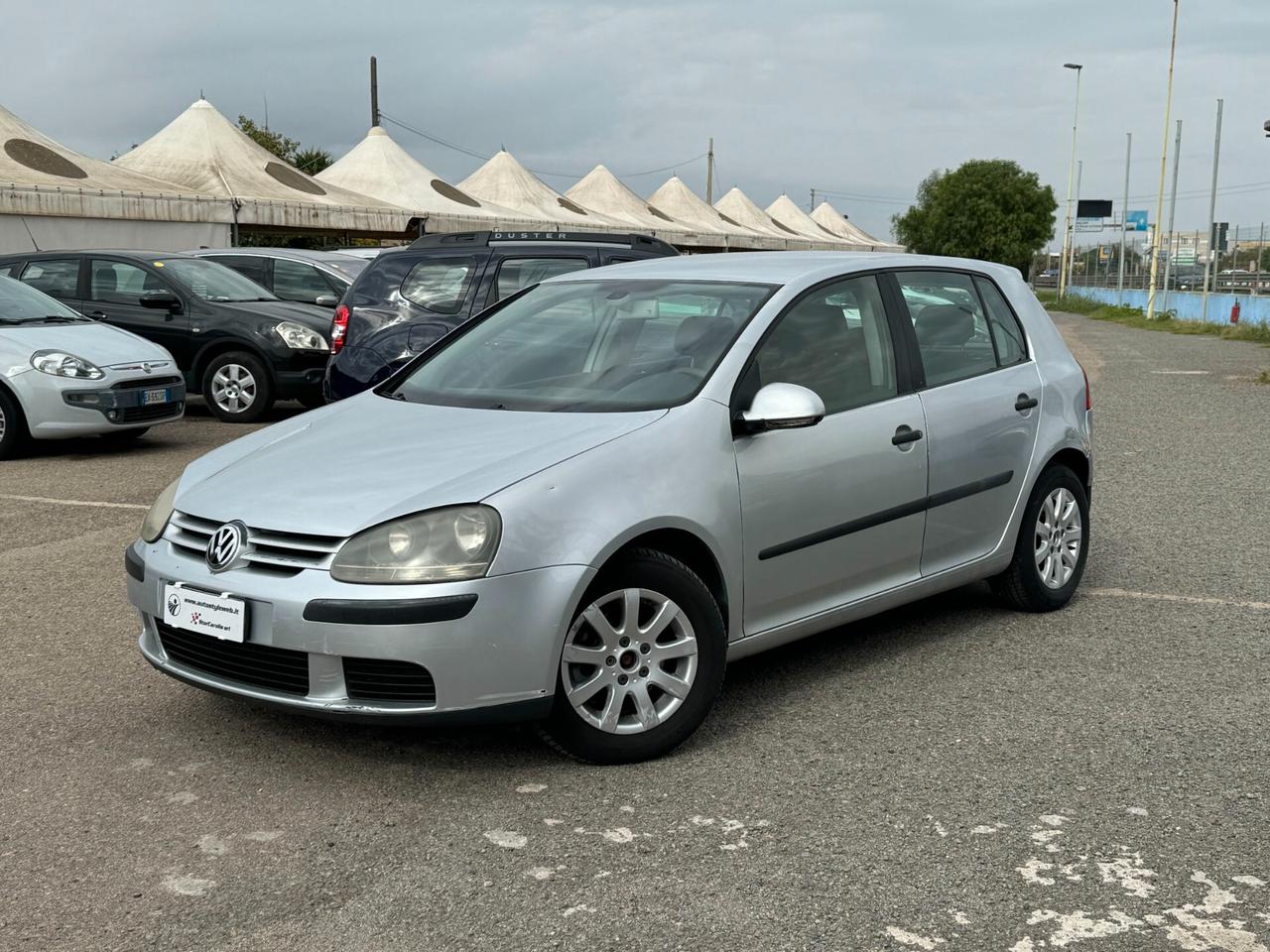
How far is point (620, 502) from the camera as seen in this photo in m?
4.01

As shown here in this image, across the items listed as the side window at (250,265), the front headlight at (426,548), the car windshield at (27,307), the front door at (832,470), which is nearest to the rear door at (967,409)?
the front door at (832,470)

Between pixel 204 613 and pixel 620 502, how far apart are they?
1203 millimetres

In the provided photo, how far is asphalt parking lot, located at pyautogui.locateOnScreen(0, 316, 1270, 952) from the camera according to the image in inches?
125

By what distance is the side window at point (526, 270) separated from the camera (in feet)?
30.9

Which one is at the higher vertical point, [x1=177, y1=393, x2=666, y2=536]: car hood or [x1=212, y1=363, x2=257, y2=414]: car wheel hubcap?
[x1=177, y1=393, x2=666, y2=536]: car hood

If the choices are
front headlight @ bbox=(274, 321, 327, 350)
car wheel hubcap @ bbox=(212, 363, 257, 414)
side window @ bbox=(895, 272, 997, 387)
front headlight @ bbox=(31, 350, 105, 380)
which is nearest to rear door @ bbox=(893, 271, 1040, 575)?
side window @ bbox=(895, 272, 997, 387)

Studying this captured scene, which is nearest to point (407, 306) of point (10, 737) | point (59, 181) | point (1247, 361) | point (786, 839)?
point (10, 737)

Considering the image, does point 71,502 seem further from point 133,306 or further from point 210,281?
point 210,281

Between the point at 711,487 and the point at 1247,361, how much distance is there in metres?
20.9

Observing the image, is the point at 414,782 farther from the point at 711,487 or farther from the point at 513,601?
the point at 711,487

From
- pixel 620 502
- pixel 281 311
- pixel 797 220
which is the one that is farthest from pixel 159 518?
pixel 797 220

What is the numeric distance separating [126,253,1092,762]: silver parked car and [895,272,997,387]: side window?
1cm

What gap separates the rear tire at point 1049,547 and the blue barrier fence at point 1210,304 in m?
26.9

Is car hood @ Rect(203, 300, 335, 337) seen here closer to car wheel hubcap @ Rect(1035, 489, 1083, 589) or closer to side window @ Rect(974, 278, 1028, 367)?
side window @ Rect(974, 278, 1028, 367)
